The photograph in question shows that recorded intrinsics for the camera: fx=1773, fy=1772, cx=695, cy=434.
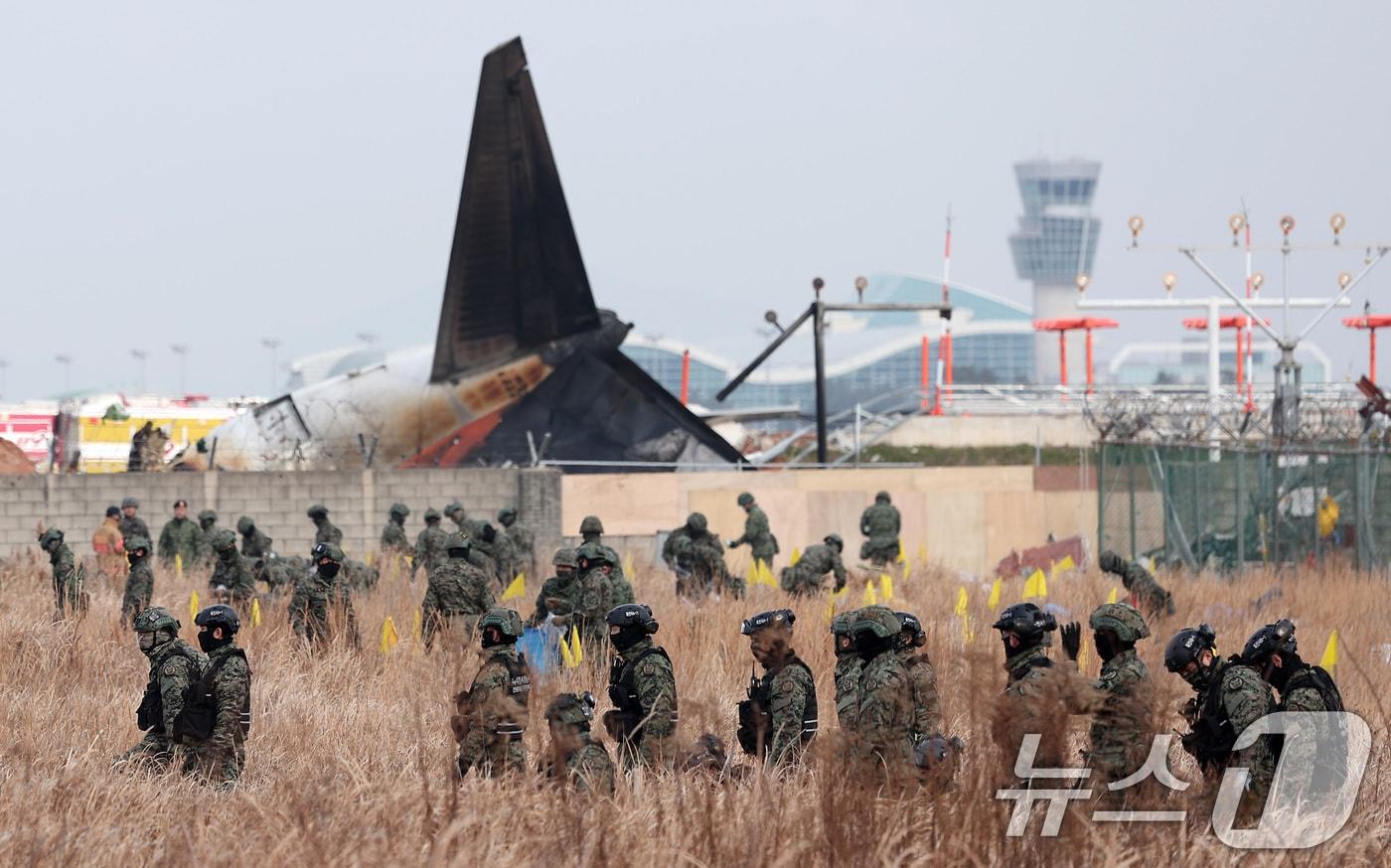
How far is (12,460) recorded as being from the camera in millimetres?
32062

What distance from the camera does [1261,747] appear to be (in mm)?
8219

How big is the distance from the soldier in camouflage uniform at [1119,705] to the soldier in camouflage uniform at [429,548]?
Result: 1180 cm

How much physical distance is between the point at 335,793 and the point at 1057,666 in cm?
335

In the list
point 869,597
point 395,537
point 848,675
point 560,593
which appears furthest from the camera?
point 395,537

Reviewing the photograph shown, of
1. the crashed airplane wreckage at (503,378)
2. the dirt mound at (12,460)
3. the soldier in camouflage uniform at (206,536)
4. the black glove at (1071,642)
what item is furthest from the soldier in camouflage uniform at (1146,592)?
the dirt mound at (12,460)

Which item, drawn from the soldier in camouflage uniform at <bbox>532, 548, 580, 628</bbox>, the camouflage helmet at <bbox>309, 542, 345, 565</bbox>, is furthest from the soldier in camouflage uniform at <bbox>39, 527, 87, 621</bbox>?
the soldier in camouflage uniform at <bbox>532, 548, 580, 628</bbox>

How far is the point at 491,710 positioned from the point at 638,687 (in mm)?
1083

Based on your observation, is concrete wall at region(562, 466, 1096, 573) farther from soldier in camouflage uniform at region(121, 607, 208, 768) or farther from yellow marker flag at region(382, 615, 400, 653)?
soldier in camouflage uniform at region(121, 607, 208, 768)

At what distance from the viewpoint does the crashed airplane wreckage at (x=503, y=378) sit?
29172 mm

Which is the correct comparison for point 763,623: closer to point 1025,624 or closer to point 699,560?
point 1025,624

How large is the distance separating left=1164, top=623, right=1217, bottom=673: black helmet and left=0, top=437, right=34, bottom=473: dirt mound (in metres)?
27.0

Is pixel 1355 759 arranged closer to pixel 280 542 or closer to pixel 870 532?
pixel 870 532

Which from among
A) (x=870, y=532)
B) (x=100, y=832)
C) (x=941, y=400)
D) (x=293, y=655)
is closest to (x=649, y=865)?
(x=100, y=832)

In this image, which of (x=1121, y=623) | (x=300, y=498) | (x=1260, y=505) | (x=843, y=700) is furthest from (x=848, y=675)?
(x=300, y=498)
